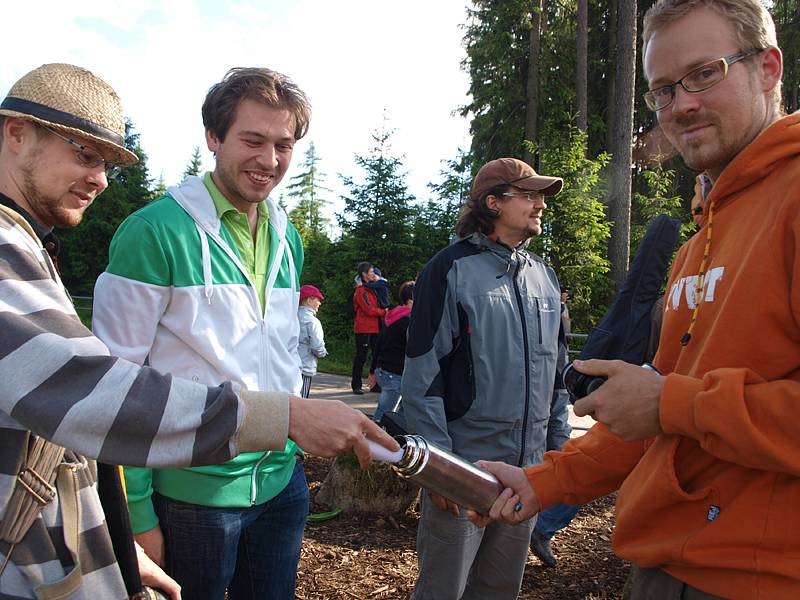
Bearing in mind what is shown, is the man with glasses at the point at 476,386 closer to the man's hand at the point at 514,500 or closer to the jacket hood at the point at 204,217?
the man's hand at the point at 514,500

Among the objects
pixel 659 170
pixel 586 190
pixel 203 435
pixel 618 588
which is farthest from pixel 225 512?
pixel 659 170

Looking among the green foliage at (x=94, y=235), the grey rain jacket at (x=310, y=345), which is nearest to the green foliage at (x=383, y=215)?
the grey rain jacket at (x=310, y=345)

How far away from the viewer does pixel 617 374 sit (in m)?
1.61

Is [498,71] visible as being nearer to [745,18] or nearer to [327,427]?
[745,18]

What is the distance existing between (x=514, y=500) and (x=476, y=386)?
0.86 meters

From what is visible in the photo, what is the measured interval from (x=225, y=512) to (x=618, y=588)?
3.11 m

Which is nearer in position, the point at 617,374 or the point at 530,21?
the point at 617,374

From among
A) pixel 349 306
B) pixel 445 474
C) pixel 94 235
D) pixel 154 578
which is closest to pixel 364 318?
pixel 349 306

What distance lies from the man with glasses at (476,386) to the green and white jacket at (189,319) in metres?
0.94

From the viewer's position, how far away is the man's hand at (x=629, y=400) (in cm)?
154

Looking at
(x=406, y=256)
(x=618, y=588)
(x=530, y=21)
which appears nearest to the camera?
(x=618, y=588)

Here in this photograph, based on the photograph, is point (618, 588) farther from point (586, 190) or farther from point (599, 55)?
point (599, 55)

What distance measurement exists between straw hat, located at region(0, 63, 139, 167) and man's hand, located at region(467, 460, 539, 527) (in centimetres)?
172

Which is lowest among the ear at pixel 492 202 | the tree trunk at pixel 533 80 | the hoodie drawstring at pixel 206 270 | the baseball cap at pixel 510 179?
the hoodie drawstring at pixel 206 270
